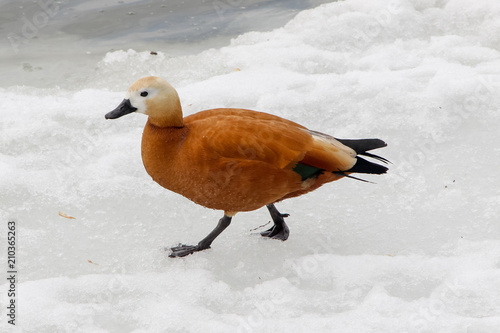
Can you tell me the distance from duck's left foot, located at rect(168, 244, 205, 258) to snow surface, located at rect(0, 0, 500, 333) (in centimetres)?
6

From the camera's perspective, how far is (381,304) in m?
3.18

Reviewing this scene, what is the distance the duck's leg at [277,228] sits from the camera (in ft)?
12.8

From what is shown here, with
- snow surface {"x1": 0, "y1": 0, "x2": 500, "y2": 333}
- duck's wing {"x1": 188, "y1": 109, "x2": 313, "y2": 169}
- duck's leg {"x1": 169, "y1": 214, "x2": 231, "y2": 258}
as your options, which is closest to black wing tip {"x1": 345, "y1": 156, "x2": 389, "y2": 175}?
duck's wing {"x1": 188, "y1": 109, "x2": 313, "y2": 169}

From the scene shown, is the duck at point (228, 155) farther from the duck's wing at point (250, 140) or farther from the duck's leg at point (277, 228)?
the duck's leg at point (277, 228)

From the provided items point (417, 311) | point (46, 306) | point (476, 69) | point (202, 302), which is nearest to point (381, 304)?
point (417, 311)

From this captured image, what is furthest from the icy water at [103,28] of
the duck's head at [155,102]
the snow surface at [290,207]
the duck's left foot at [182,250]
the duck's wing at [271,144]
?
the duck's wing at [271,144]

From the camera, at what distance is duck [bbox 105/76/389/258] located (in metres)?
3.42

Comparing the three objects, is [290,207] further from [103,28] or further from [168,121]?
[103,28]

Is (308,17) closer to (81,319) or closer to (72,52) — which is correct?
(72,52)

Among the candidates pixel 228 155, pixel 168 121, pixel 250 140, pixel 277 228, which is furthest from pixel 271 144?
pixel 277 228

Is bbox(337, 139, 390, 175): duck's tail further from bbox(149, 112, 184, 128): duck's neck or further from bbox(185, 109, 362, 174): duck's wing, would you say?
bbox(149, 112, 184, 128): duck's neck

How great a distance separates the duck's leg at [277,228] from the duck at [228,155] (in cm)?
33

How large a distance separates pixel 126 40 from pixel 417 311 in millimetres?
5146

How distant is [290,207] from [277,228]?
40 cm
